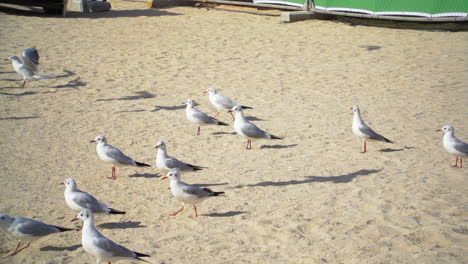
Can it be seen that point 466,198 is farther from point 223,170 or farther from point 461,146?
point 223,170

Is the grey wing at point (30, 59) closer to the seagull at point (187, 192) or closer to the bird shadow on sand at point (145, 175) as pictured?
the bird shadow on sand at point (145, 175)

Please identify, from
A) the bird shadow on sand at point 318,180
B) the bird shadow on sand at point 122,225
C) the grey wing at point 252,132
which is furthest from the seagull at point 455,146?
the bird shadow on sand at point 122,225

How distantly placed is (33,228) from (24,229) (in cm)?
9

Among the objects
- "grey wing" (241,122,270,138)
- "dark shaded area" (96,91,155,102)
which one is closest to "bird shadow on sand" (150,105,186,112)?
"dark shaded area" (96,91,155,102)

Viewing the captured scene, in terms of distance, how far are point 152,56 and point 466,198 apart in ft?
29.9

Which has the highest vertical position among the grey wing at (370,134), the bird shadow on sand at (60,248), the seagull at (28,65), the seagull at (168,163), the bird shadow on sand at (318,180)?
the seagull at (28,65)

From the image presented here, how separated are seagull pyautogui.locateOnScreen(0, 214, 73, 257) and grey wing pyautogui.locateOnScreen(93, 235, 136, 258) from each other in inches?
27.1

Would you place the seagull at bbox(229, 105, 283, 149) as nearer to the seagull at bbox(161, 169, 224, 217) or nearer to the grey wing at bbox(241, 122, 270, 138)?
the grey wing at bbox(241, 122, 270, 138)

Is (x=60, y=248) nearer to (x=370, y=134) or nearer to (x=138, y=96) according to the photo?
(x=370, y=134)

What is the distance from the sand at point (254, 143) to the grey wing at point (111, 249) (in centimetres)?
29

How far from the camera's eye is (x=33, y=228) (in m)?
5.60

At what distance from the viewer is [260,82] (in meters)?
12.2

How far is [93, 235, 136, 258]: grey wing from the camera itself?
5.17 meters

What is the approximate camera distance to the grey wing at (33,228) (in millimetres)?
5578
